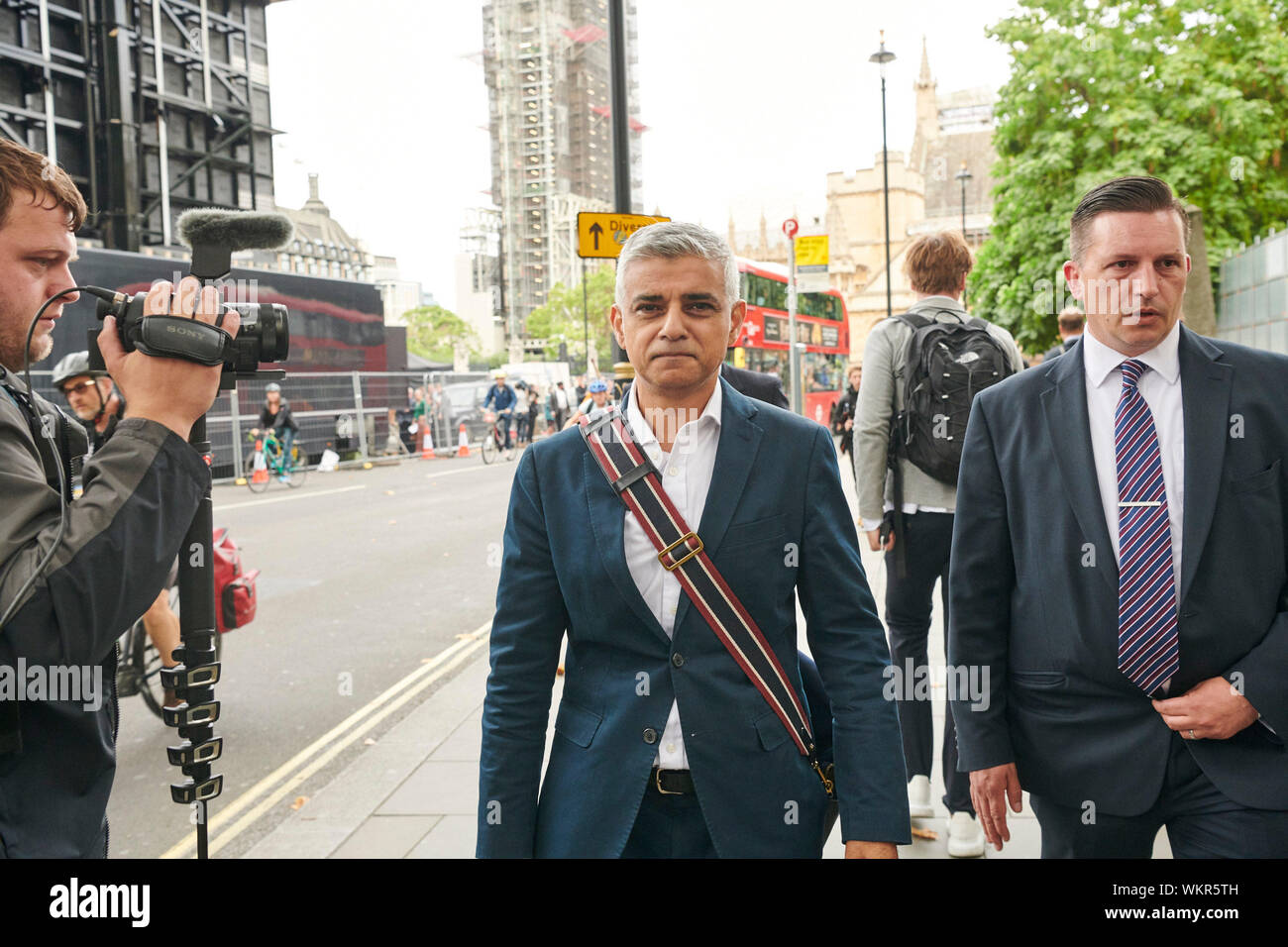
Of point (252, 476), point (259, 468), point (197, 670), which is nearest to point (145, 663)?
point (197, 670)

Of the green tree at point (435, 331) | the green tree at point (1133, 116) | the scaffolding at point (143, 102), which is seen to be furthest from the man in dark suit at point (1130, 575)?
the green tree at point (435, 331)

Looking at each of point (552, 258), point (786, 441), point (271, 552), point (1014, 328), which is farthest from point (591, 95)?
point (786, 441)

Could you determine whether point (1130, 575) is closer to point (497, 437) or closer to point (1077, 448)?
point (1077, 448)

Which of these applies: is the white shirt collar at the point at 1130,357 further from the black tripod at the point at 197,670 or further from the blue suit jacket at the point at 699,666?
the black tripod at the point at 197,670

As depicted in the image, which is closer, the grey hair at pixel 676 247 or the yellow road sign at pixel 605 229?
the grey hair at pixel 676 247

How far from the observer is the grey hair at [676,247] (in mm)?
1978

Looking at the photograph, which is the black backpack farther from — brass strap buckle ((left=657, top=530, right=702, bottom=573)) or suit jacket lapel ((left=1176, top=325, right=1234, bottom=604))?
brass strap buckle ((left=657, top=530, right=702, bottom=573))

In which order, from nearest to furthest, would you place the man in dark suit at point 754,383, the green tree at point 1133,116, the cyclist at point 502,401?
1. the man in dark suit at point 754,383
2. the green tree at point 1133,116
3. the cyclist at point 502,401

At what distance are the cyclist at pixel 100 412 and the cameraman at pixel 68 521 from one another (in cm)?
357

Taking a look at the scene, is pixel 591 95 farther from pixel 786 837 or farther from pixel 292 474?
pixel 786 837

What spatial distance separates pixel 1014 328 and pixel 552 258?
102 m

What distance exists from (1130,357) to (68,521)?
1.95 m

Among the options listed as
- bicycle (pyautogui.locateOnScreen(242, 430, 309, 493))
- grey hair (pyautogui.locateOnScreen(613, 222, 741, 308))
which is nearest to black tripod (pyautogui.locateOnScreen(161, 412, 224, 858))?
grey hair (pyautogui.locateOnScreen(613, 222, 741, 308))

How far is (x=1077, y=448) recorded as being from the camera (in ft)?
7.20
